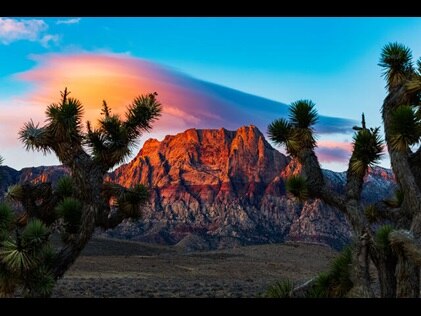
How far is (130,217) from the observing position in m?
11.5

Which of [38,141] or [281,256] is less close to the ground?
[38,141]

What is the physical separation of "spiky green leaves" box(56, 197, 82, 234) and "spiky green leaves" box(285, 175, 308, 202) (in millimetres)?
3944

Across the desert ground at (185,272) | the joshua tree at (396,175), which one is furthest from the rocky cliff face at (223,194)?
the joshua tree at (396,175)

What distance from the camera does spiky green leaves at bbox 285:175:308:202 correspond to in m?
10.1

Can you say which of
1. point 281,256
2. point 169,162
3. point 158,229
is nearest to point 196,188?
point 169,162

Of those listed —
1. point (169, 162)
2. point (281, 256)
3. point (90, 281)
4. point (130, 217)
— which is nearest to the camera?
point (130, 217)

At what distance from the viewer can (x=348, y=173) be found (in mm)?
9836

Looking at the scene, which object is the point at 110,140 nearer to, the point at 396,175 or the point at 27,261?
the point at 27,261

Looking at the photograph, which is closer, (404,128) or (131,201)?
(404,128)

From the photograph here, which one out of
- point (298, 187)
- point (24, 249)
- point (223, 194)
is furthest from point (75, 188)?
point (223, 194)

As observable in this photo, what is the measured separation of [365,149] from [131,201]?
15.7 ft

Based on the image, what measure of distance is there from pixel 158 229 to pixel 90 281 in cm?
9289

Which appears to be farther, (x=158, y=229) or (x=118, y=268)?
(x=158, y=229)
